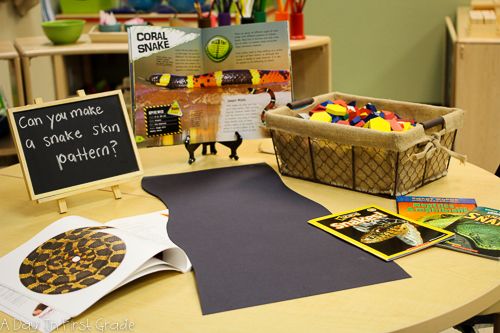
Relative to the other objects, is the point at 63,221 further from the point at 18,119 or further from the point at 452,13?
the point at 452,13

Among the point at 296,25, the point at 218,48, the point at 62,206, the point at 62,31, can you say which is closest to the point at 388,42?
the point at 296,25

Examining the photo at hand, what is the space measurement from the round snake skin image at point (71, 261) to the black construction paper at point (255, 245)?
0.43 feet

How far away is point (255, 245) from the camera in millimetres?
1063

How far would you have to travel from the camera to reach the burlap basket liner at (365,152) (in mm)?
1230

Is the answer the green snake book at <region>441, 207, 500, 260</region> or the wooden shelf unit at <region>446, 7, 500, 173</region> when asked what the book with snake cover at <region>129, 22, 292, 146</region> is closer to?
the green snake book at <region>441, 207, 500, 260</region>

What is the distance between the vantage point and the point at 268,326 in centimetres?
83

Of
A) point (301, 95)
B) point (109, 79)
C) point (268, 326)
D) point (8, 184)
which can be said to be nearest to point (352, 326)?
point (268, 326)

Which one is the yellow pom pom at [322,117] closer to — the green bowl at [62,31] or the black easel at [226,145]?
the black easel at [226,145]

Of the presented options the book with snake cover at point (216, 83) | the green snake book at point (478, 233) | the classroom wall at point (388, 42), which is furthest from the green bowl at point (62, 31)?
the green snake book at point (478, 233)

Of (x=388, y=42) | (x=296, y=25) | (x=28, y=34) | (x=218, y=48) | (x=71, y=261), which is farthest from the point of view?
(x=388, y=42)

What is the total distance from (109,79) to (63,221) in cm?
332

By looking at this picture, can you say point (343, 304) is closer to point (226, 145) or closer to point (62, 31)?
point (226, 145)

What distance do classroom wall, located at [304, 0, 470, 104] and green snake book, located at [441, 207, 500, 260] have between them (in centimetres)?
281

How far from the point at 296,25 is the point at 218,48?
4.20 feet
